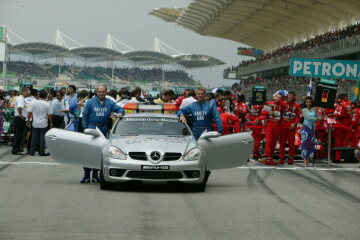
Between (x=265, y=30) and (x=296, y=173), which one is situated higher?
(x=265, y=30)

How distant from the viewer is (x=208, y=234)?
783 centimetres

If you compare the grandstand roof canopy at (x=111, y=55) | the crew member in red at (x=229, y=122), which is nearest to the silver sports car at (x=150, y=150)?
the crew member in red at (x=229, y=122)

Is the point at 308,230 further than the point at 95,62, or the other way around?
the point at 95,62

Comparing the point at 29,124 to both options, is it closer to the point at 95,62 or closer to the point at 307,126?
the point at 307,126

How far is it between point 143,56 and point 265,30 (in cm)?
7379

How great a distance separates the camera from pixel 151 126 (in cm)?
1245

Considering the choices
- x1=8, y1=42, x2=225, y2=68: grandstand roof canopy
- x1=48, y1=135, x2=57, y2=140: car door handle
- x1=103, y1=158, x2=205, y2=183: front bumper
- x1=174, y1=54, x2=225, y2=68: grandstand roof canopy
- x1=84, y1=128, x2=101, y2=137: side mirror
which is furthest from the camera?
x1=174, y1=54, x2=225, y2=68: grandstand roof canopy

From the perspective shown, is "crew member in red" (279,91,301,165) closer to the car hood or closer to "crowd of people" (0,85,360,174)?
"crowd of people" (0,85,360,174)

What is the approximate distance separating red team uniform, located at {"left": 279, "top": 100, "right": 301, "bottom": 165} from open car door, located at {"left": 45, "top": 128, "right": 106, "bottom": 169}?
667 centimetres

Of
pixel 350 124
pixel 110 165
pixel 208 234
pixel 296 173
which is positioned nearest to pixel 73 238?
pixel 208 234

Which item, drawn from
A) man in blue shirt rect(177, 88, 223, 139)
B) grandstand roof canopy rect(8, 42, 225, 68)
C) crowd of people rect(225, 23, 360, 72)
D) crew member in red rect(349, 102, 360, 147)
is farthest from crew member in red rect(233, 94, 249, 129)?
grandstand roof canopy rect(8, 42, 225, 68)

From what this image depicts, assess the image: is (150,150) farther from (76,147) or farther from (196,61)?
(196,61)

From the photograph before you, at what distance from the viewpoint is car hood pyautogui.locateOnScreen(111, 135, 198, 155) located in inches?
447

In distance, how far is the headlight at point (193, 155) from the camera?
11445mm
